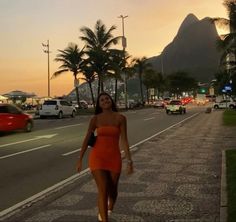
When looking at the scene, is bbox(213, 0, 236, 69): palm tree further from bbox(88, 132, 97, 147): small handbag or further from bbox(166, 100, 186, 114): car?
bbox(88, 132, 97, 147): small handbag

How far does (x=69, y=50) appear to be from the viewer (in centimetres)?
6575

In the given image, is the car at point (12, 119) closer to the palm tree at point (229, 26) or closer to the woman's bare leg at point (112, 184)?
the woman's bare leg at point (112, 184)

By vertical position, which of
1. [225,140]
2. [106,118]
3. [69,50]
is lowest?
[225,140]

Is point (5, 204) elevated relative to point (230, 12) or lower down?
lower down

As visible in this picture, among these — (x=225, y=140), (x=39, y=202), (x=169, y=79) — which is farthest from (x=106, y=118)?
(x=169, y=79)

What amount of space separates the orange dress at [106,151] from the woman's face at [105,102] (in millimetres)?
333

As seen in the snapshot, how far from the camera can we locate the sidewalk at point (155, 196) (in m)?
7.54

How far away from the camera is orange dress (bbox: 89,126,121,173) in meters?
6.47

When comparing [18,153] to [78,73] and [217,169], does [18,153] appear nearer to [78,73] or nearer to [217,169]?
[217,169]

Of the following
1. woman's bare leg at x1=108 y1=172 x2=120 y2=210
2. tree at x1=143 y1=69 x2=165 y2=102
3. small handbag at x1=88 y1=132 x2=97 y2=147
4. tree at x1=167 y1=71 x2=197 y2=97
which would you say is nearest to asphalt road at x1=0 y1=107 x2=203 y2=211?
woman's bare leg at x1=108 y1=172 x2=120 y2=210

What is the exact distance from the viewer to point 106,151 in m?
6.49

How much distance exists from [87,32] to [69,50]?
406 cm

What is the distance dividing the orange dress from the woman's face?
333mm

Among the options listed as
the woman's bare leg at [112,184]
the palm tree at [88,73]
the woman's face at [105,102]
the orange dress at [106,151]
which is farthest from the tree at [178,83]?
the orange dress at [106,151]
